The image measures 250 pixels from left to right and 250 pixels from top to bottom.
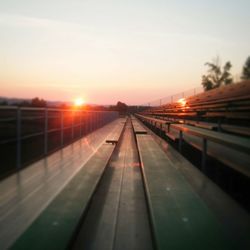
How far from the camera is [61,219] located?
2133mm

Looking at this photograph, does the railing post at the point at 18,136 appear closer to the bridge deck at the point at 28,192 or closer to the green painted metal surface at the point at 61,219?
the bridge deck at the point at 28,192

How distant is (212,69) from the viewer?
147 feet

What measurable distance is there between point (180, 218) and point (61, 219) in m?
0.76

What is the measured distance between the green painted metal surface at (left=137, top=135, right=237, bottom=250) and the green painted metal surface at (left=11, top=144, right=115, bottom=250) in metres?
0.50

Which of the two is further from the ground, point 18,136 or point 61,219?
point 18,136

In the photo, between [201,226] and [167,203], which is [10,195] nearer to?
[167,203]

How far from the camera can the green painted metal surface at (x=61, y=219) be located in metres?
1.77

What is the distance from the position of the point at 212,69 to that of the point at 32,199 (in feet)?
147

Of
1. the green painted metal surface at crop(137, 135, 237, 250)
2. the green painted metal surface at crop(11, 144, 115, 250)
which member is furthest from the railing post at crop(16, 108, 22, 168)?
the green painted metal surface at crop(137, 135, 237, 250)

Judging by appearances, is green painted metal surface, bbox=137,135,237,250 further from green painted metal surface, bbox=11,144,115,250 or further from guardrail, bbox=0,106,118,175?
guardrail, bbox=0,106,118,175

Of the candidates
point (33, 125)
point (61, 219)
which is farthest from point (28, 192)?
point (33, 125)

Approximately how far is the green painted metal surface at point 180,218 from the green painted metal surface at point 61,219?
1.65 feet

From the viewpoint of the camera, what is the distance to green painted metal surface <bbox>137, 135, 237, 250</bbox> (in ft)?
5.67

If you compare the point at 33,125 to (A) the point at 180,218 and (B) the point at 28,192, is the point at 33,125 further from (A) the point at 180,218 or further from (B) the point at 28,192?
(A) the point at 180,218
